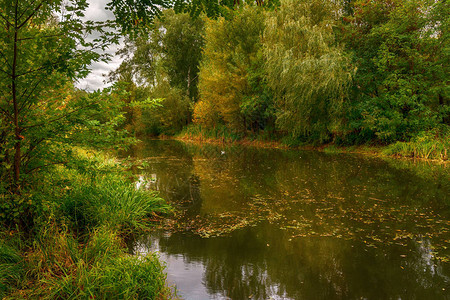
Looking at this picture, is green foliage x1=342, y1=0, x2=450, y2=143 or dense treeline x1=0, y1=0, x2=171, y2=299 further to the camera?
green foliage x1=342, y1=0, x2=450, y2=143

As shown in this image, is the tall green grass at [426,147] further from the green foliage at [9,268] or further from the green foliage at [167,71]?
the green foliage at [167,71]

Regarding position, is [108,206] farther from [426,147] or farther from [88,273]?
[426,147]

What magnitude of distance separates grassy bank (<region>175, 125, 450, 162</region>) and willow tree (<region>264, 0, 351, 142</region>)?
1.61 metres

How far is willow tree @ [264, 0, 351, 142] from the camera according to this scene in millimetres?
15734

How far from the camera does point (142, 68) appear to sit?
37344 millimetres

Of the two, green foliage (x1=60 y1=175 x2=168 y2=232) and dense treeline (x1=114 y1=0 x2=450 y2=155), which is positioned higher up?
dense treeline (x1=114 y1=0 x2=450 y2=155)

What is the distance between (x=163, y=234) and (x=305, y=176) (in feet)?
21.0

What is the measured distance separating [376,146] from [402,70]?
4549mm

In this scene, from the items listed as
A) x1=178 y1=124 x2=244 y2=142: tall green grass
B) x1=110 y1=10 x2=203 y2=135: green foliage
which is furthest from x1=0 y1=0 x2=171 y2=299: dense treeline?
x1=110 y1=10 x2=203 y2=135: green foliage

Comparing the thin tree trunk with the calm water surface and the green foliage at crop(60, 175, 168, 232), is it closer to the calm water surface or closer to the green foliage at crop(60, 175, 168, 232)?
the green foliage at crop(60, 175, 168, 232)

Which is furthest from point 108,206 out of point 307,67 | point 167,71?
point 167,71

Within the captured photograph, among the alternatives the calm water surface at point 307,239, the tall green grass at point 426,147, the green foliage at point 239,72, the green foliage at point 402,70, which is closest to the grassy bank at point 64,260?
the calm water surface at point 307,239

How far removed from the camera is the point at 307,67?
15836 mm

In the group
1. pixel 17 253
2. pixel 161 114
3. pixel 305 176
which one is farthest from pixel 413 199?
pixel 161 114
